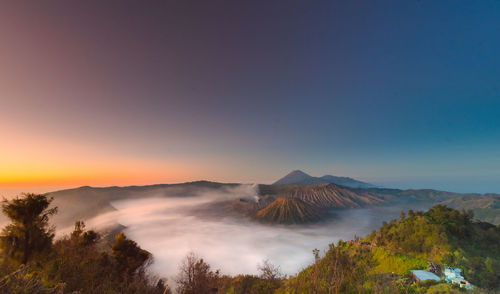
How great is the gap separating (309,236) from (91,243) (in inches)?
6875

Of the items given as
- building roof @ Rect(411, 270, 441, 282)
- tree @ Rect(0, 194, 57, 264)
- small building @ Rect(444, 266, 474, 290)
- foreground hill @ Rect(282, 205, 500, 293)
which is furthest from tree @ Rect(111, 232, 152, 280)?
small building @ Rect(444, 266, 474, 290)

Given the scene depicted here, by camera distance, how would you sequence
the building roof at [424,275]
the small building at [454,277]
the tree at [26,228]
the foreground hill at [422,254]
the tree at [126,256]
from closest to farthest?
1. the small building at [454,277]
2. the building roof at [424,275]
3. the foreground hill at [422,254]
4. the tree at [26,228]
5. the tree at [126,256]

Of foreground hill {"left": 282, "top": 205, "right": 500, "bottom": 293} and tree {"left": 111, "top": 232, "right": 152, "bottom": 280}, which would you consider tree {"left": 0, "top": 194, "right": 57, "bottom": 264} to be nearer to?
tree {"left": 111, "top": 232, "right": 152, "bottom": 280}

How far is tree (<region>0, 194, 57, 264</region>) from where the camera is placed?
18.7 meters

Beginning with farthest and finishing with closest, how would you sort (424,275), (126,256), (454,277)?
(126,256) → (424,275) → (454,277)

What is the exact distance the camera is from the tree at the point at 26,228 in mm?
18688

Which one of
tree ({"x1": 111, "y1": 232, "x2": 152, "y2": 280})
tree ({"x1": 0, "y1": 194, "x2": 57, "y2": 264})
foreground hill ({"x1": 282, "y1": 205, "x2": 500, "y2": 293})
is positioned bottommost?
tree ({"x1": 111, "y1": 232, "x2": 152, "y2": 280})

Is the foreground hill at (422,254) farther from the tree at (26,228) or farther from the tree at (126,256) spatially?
the tree at (26,228)

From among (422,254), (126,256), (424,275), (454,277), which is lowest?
(126,256)

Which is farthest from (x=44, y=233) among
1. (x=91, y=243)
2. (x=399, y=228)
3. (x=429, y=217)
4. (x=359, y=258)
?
(x=429, y=217)

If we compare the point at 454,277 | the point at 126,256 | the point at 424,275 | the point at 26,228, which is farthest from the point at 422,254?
the point at 26,228

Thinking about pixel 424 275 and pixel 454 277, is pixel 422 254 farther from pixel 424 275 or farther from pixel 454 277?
pixel 454 277

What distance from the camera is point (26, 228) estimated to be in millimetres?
19578

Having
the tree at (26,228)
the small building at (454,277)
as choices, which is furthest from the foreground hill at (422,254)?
the tree at (26,228)
